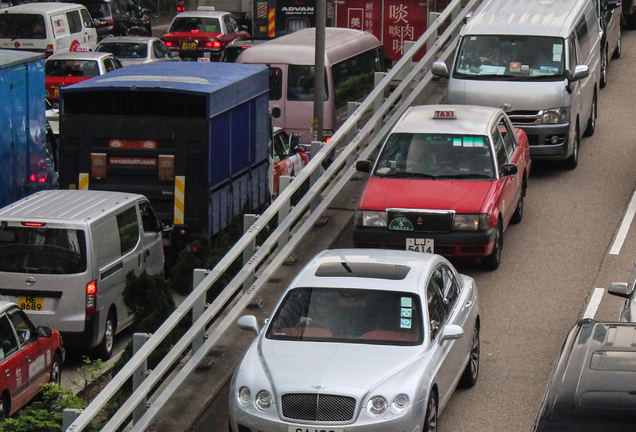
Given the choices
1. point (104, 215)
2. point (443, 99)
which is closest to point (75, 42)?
point (443, 99)

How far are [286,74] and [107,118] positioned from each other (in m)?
6.61

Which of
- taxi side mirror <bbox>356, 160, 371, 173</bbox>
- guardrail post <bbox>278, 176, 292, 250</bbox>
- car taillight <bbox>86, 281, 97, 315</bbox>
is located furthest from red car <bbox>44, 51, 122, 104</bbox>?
guardrail post <bbox>278, 176, 292, 250</bbox>

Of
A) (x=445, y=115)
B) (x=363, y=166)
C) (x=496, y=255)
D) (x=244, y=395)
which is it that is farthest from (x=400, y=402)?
(x=445, y=115)

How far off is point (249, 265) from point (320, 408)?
3.16 meters

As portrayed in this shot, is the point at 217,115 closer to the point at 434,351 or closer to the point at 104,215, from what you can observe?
the point at 104,215

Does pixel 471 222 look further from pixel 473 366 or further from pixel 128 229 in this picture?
pixel 128 229

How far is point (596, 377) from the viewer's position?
21.9ft

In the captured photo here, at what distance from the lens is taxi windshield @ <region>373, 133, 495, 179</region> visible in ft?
49.1

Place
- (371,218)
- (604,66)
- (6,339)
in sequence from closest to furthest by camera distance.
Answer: (6,339) < (371,218) < (604,66)

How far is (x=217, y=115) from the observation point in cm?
1720

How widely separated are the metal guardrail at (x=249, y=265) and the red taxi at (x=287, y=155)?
190 cm

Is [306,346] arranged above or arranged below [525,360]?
above

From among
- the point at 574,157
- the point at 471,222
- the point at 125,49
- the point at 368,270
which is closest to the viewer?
the point at 368,270

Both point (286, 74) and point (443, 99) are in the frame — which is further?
point (286, 74)
